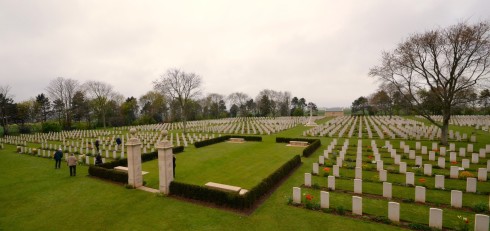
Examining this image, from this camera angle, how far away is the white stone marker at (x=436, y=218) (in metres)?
6.73

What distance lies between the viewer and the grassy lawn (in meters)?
12.6

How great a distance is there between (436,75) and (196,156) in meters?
20.6

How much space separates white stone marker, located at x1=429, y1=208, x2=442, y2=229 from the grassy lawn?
22.0 feet

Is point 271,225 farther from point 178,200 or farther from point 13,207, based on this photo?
point 13,207

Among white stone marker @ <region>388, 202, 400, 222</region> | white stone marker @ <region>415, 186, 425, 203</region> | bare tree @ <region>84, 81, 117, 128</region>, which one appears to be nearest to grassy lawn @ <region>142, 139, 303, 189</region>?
white stone marker @ <region>388, 202, 400, 222</region>

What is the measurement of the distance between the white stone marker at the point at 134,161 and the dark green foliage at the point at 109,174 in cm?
70

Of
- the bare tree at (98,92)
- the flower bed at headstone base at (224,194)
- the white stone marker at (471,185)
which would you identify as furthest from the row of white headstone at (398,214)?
the bare tree at (98,92)

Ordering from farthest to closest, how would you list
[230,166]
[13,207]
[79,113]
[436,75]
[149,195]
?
[79,113], [436,75], [230,166], [149,195], [13,207]

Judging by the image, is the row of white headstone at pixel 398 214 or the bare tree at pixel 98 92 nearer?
the row of white headstone at pixel 398 214

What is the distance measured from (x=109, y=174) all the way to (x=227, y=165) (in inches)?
260

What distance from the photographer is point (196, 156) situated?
61.3 feet

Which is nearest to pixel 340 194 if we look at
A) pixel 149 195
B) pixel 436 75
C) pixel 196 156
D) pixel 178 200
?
pixel 178 200

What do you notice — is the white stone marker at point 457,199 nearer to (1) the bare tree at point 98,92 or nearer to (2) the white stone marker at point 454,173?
(2) the white stone marker at point 454,173

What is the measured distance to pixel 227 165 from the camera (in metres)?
15.6
